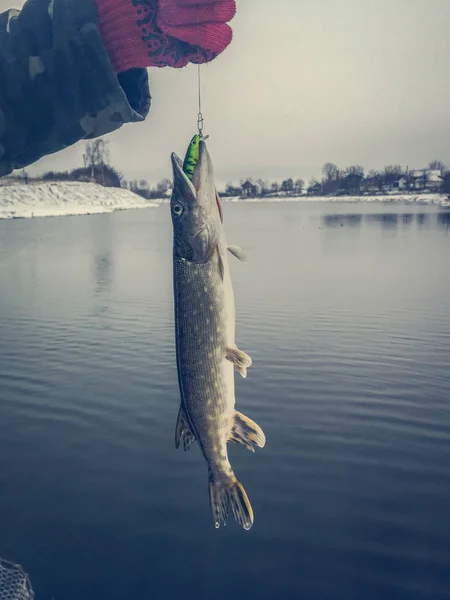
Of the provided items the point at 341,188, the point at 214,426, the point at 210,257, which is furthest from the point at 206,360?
the point at 341,188

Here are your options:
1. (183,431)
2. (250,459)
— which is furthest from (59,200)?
(183,431)

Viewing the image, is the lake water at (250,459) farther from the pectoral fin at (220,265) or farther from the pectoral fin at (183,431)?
the pectoral fin at (220,265)

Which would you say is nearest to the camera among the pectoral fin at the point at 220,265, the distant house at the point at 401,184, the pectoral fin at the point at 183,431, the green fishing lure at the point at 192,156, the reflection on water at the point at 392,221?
the green fishing lure at the point at 192,156

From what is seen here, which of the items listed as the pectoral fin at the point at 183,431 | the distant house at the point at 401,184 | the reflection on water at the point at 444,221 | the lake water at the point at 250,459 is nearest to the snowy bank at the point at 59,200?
the reflection on water at the point at 444,221

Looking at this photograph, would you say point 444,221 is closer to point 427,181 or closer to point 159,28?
point 159,28

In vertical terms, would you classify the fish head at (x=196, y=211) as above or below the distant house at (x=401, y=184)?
below

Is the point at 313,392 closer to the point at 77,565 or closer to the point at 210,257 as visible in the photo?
the point at 77,565

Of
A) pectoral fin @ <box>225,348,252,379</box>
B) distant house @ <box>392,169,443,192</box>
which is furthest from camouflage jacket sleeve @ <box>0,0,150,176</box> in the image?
distant house @ <box>392,169,443,192</box>
